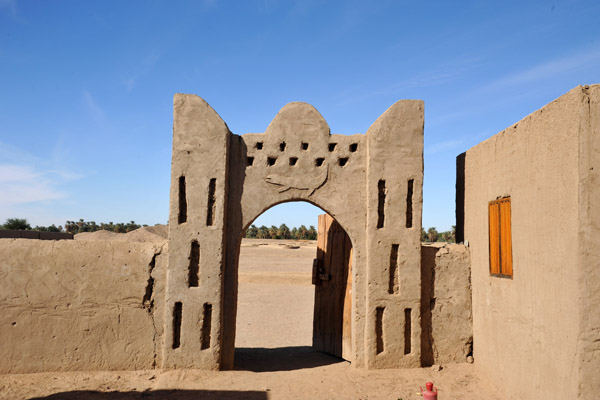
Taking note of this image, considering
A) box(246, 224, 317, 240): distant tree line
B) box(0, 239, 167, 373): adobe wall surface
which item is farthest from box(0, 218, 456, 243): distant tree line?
box(0, 239, 167, 373): adobe wall surface

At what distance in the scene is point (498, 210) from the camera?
274 inches

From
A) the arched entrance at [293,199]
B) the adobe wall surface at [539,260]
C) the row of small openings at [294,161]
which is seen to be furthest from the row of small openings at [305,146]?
the adobe wall surface at [539,260]

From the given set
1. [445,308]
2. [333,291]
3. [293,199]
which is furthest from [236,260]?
[445,308]

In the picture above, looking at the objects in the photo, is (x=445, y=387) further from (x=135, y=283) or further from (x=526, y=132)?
(x=135, y=283)

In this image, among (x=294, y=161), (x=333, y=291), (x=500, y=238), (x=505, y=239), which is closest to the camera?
(x=505, y=239)

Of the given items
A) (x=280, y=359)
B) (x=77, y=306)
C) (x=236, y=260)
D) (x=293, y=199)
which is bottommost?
(x=280, y=359)

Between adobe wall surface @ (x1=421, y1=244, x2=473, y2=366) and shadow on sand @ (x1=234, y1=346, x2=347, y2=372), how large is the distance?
1835mm

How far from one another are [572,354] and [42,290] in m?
7.58

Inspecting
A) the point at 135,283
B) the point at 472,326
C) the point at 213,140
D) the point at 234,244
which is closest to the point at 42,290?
the point at 135,283

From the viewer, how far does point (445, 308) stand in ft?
26.1

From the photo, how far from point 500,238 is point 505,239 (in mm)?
164

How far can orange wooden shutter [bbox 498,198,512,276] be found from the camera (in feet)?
21.5

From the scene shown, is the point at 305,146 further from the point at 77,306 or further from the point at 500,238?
the point at 77,306

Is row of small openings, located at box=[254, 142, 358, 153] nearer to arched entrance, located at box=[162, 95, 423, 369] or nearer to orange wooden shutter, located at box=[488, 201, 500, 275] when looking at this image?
arched entrance, located at box=[162, 95, 423, 369]
